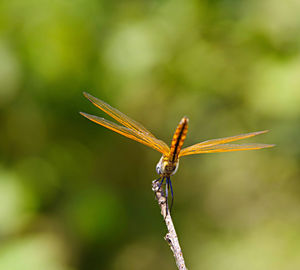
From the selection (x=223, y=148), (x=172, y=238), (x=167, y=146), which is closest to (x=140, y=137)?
(x=167, y=146)

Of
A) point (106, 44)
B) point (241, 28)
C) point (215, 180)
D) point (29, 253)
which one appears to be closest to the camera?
point (29, 253)

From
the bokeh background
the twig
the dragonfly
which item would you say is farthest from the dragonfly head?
the bokeh background

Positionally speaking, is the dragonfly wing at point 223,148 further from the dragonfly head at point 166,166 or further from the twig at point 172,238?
the twig at point 172,238

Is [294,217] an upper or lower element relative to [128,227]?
upper

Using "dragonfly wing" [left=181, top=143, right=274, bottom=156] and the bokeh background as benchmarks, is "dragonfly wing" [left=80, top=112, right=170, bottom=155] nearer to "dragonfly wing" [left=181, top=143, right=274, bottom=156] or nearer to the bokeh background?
"dragonfly wing" [left=181, top=143, right=274, bottom=156]

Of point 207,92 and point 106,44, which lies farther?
point 207,92

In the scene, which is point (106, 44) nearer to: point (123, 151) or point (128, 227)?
point (123, 151)

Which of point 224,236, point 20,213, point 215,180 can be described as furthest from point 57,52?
point 224,236

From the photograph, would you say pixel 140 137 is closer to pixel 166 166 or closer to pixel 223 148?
pixel 166 166
